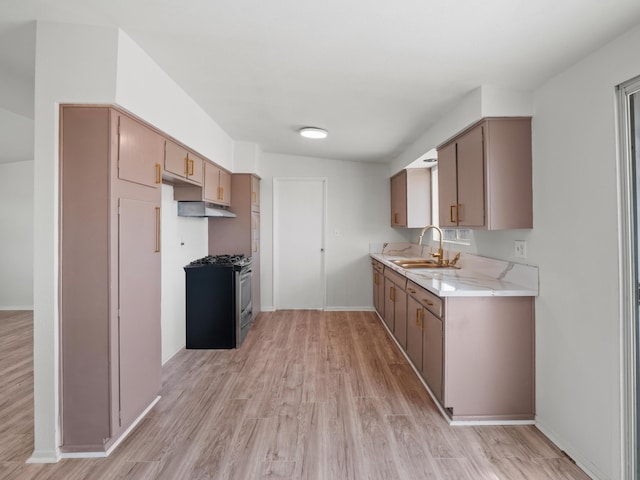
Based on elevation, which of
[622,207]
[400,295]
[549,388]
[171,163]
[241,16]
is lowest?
[549,388]

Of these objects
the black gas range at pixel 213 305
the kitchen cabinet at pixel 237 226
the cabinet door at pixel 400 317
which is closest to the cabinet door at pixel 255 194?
the kitchen cabinet at pixel 237 226

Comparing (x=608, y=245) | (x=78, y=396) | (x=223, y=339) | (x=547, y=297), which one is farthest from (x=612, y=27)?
(x=223, y=339)

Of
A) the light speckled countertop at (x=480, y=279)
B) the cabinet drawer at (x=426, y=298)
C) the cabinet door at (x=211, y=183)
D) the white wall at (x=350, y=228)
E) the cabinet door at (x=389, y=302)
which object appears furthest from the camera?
the white wall at (x=350, y=228)

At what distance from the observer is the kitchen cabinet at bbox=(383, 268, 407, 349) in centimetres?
322

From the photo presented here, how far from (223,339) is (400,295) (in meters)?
1.94

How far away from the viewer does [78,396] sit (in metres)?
1.86

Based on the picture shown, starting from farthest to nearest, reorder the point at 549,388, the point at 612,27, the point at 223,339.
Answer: the point at 223,339 → the point at 549,388 → the point at 612,27

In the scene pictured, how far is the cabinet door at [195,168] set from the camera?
2.96 meters

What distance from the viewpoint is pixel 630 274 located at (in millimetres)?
1578

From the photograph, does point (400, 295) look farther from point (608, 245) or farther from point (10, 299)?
point (10, 299)

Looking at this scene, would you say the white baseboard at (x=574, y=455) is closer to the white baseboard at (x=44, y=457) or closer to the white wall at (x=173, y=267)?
the white baseboard at (x=44, y=457)

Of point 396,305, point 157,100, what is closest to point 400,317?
point 396,305

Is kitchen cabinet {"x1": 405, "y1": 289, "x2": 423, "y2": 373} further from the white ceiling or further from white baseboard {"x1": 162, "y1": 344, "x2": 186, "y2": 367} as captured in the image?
white baseboard {"x1": 162, "y1": 344, "x2": 186, "y2": 367}

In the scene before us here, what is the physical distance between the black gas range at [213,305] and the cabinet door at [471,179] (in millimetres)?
2338
